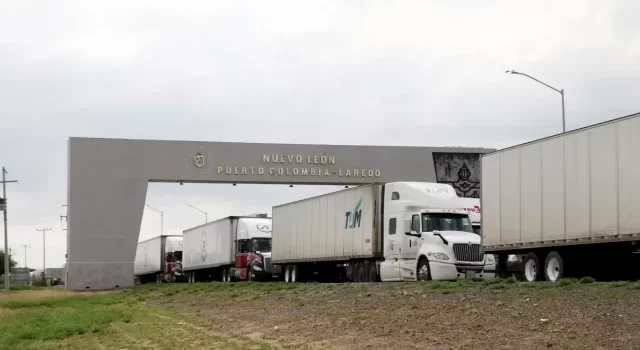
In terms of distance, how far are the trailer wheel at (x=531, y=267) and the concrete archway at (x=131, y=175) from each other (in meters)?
26.4

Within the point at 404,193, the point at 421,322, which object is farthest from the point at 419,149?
the point at 421,322

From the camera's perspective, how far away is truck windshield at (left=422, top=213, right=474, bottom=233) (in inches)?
1145

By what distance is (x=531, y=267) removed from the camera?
25.2m

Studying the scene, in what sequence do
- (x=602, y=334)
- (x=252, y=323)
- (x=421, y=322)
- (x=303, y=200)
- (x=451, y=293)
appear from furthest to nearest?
(x=303, y=200), (x=451, y=293), (x=252, y=323), (x=421, y=322), (x=602, y=334)

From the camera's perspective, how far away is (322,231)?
37.8m

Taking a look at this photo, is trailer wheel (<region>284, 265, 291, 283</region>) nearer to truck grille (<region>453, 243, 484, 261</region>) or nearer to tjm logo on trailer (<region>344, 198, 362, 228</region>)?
tjm logo on trailer (<region>344, 198, 362, 228</region>)

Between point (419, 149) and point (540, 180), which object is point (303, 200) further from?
point (540, 180)

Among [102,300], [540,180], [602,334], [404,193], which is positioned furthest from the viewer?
[102,300]

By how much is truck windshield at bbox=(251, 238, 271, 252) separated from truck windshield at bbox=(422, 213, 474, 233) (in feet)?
60.9

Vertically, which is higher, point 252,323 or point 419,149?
point 419,149

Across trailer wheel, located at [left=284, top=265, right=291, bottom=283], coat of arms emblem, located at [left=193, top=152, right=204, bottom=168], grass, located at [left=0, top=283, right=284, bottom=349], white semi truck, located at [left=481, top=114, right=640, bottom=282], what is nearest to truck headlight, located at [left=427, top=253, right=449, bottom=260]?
white semi truck, located at [left=481, top=114, right=640, bottom=282]

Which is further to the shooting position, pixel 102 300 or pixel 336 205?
pixel 336 205

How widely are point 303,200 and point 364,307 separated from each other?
2212 centimetres

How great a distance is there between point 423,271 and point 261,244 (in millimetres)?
20063
